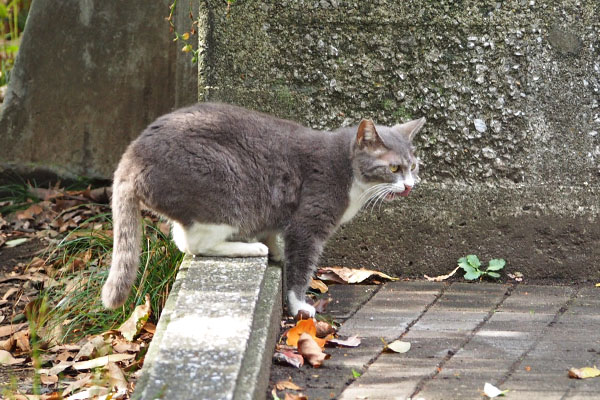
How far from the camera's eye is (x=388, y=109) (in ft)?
14.4

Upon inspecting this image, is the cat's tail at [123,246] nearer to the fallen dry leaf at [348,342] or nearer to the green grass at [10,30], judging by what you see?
the fallen dry leaf at [348,342]

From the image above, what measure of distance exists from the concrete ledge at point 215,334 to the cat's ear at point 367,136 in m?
0.72

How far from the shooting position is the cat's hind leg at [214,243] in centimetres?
375

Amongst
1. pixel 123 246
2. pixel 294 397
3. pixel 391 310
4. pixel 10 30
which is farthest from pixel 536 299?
pixel 10 30

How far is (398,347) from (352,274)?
1.05 m

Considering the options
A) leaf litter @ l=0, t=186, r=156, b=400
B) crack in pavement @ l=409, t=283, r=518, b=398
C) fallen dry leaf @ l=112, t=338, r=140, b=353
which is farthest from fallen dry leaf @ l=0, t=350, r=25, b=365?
crack in pavement @ l=409, t=283, r=518, b=398

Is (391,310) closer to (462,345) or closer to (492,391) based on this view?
(462,345)

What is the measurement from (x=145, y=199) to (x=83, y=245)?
4.76ft

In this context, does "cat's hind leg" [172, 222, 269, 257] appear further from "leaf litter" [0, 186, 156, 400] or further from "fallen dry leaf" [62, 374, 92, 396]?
"fallen dry leaf" [62, 374, 92, 396]

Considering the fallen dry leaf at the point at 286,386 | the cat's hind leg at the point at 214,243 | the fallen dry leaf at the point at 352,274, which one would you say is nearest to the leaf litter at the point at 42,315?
the cat's hind leg at the point at 214,243

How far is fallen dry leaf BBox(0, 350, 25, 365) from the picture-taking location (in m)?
4.01

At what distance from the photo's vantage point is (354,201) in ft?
13.2

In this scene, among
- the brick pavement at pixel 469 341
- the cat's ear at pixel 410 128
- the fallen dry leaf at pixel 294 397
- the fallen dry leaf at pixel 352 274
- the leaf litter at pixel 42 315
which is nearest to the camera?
the fallen dry leaf at pixel 294 397

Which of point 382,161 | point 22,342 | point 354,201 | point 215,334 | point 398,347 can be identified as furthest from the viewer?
point 22,342
